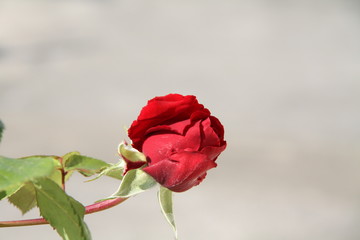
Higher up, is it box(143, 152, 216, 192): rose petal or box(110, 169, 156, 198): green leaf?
box(143, 152, 216, 192): rose petal

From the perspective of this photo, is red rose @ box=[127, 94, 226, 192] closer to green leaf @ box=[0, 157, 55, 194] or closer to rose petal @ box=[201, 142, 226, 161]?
rose petal @ box=[201, 142, 226, 161]

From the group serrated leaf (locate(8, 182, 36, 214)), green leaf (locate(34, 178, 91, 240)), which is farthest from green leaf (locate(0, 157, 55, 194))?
serrated leaf (locate(8, 182, 36, 214))

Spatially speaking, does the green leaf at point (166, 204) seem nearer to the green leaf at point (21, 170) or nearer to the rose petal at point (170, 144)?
the rose petal at point (170, 144)

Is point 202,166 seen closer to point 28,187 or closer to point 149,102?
point 149,102

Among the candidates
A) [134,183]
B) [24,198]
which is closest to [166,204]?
[134,183]

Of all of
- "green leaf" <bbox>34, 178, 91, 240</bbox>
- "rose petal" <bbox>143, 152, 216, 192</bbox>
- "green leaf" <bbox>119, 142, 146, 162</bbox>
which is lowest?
"green leaf" <bbox>34, 178, 91, 240</bbox>

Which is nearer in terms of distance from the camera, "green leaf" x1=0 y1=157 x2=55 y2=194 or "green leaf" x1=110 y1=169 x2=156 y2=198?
"green leaf" x1=0 y1=157 x2=55 y2=194
